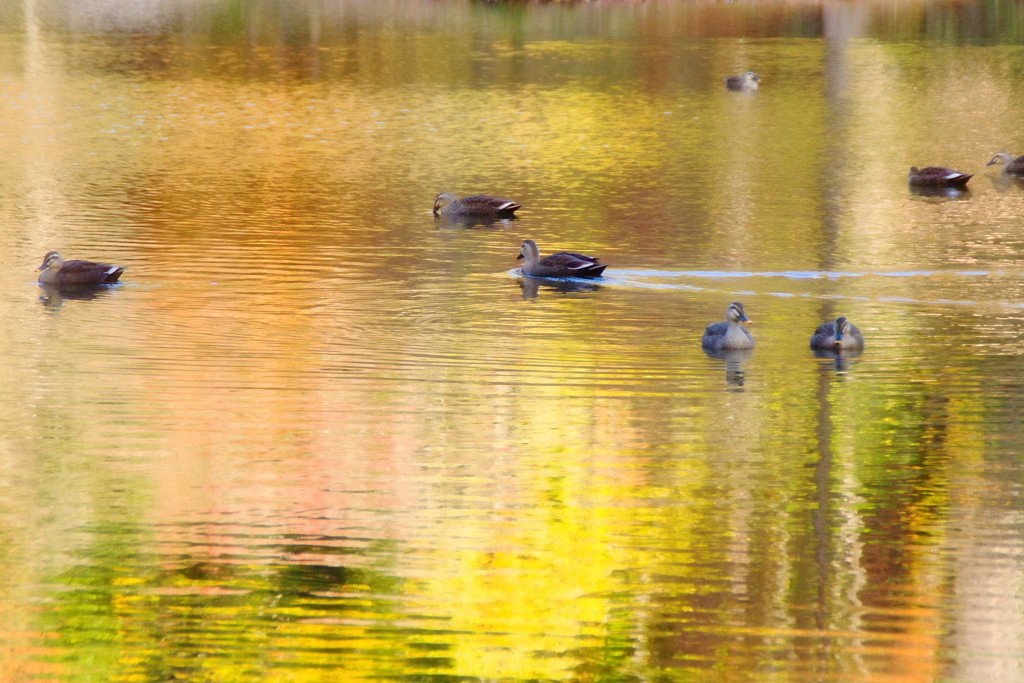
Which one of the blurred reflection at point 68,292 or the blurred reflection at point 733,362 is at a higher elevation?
the blurred reflection at point 68,292

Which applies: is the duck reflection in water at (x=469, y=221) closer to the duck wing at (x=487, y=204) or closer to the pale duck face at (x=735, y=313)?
the duck wing at (x=487, y=204)

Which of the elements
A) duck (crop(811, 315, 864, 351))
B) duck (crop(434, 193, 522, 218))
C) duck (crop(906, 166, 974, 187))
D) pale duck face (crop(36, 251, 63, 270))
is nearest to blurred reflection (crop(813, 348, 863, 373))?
Answer: duck (crop(811, 315, 864, 351))

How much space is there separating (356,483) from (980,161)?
82.4 ft

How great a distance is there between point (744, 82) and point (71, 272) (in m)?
32.3

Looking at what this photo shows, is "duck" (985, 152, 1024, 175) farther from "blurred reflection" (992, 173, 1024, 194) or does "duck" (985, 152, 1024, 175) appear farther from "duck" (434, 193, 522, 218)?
"duck" (434, 193, 522, 218)

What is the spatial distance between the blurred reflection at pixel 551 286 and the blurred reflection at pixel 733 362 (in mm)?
3803

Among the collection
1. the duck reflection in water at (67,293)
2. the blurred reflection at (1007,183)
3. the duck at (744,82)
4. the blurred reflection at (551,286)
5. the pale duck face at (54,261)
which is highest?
the duck at (744,82)

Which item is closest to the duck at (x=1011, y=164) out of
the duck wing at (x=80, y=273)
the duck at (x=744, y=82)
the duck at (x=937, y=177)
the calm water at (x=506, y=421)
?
the calm water at (x=506, y=421)

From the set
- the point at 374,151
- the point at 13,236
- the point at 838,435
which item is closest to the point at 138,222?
the point at 13,236

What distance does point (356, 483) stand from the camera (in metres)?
11.6

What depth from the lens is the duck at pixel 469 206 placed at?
25.2 metres

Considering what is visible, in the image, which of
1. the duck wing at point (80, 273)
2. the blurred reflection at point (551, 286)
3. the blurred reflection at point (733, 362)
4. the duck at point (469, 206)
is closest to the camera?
the blurred reflection at point (733, 362)

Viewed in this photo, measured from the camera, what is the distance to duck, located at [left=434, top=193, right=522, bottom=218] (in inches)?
990

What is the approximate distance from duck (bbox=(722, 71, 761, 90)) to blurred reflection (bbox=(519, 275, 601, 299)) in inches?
1145
